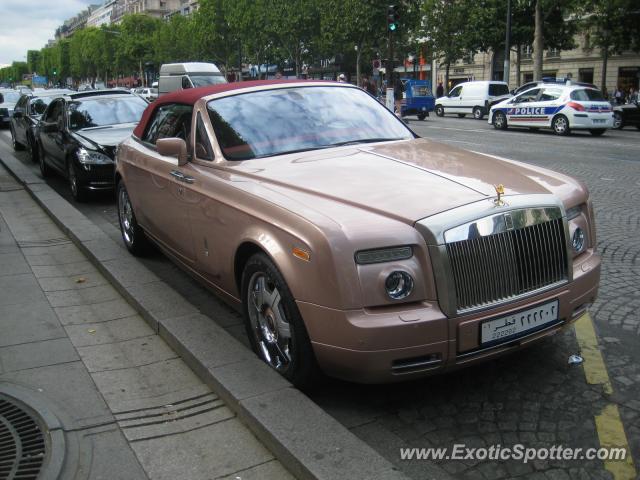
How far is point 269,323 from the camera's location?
3.72 metres

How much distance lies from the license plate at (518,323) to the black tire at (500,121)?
2236 cm

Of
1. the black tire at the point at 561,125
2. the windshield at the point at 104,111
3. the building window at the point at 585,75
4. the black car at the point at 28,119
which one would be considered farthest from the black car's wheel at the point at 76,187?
the building window at the point at 585,75

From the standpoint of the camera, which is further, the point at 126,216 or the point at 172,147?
the point at 126,216

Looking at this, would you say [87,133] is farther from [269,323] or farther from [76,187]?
[269,323]

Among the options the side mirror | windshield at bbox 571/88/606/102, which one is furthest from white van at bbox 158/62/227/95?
the side mirror

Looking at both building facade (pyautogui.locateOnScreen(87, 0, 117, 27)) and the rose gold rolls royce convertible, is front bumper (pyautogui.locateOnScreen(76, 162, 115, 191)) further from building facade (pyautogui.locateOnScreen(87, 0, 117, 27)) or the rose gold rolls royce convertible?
building facade (pyautogui.locateOnScreen(87, 0, 117, 27))

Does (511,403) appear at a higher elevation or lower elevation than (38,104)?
lower

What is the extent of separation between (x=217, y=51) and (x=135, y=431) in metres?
77.6

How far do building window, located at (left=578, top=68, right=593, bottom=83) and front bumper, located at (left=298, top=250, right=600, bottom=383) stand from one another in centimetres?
5245

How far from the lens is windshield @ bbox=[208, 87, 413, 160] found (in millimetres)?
4434

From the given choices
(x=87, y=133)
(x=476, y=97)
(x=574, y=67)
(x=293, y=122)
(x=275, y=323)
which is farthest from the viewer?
(x=574, y=67)

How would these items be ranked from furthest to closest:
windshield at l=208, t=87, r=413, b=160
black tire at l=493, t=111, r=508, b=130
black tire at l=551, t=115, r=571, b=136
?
black tire at l=493, t=111, r=508, b=130 < black tire at l=551, t=115, r=571, b=136 < windshield at l=208, t=87, r=413, b=160

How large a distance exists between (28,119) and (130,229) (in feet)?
35.7
